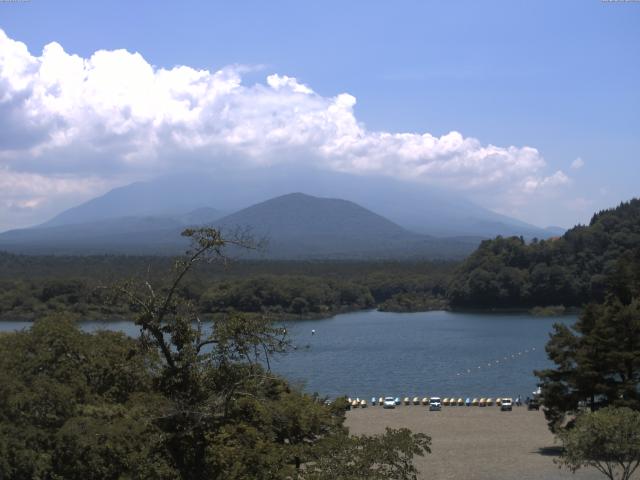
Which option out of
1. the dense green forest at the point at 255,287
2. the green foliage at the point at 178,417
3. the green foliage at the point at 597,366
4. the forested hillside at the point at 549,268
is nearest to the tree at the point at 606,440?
the green foliage at the point at 597,366

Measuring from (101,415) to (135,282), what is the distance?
2.14 meters

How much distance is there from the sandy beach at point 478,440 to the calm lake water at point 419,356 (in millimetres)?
2890

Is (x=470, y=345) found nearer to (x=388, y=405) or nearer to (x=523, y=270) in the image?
(x=388, y=405)

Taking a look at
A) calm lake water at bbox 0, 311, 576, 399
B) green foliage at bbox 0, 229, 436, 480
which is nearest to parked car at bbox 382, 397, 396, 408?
calm lake water at bbox 0, 311, 576, 399

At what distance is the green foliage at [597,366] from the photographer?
58.1 ft

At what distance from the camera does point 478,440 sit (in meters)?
20.4

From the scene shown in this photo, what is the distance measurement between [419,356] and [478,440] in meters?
20.4

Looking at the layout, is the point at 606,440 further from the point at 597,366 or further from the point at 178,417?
the point at 178,417

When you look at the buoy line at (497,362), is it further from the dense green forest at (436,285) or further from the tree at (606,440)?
the tree at (606,440)

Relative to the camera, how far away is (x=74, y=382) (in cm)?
980

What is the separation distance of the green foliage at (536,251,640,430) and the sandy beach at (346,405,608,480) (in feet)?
4.40

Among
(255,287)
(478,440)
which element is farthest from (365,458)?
(255,287)

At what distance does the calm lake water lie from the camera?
32062 millimetres

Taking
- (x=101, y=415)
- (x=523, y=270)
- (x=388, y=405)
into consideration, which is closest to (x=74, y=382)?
(x=101, y=415)
